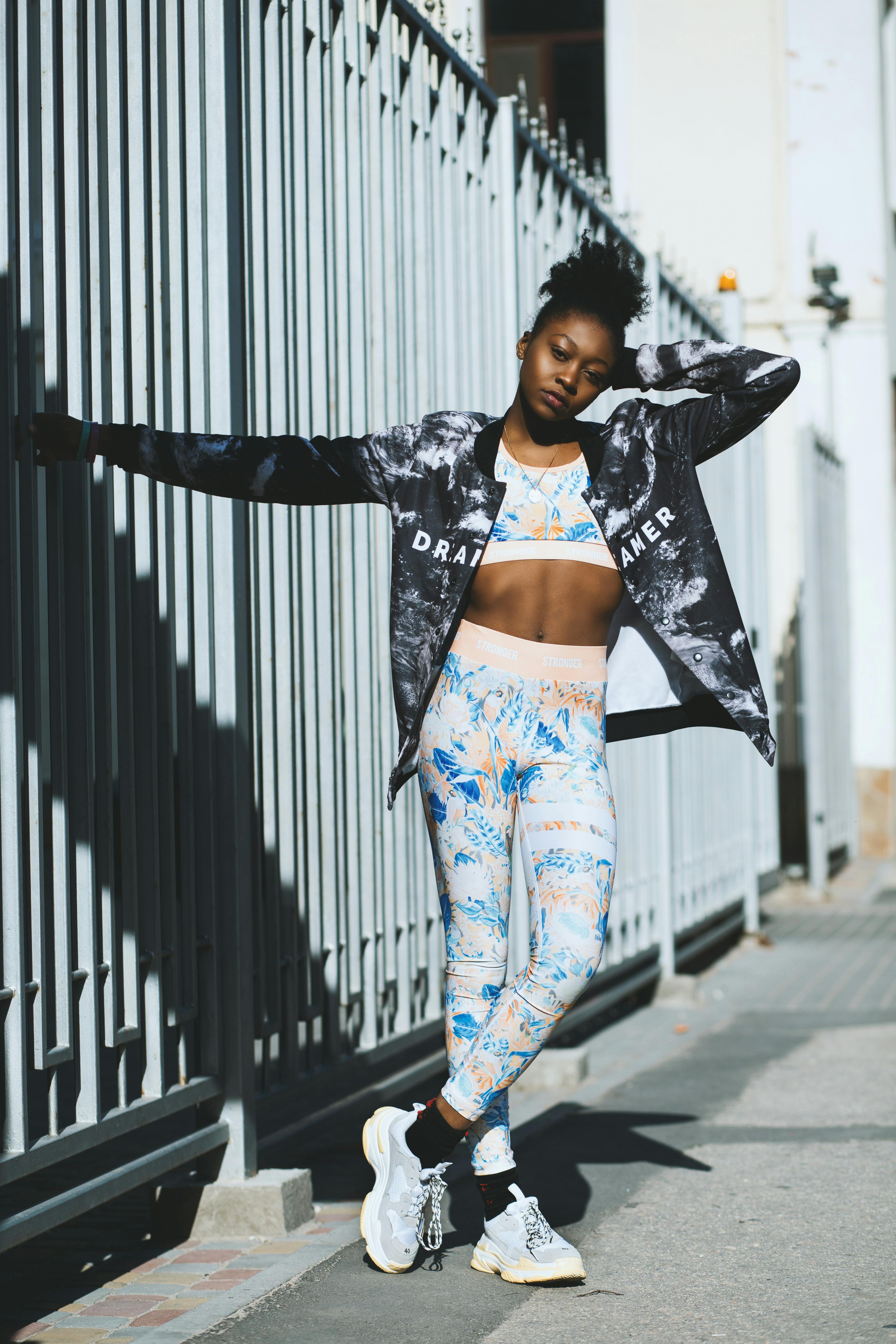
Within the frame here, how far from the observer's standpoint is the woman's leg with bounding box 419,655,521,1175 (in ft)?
11.8

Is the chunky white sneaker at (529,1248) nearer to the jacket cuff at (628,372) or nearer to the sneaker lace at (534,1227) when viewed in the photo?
the sneaker lace at (534,1227)

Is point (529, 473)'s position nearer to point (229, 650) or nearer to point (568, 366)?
point (568, 366)

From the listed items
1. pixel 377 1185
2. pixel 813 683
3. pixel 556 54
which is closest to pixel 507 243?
pixel 377 1185

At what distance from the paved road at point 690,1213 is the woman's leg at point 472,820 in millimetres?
457

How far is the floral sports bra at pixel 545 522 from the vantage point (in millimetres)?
3604

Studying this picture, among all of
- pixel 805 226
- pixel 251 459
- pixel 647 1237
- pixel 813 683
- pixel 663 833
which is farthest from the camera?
pixel 805 226

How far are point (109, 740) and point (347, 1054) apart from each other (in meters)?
1.59

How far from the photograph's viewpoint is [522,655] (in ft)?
11.8

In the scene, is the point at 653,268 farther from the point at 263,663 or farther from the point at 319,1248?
the point at 319,1248

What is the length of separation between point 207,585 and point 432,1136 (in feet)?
4.59

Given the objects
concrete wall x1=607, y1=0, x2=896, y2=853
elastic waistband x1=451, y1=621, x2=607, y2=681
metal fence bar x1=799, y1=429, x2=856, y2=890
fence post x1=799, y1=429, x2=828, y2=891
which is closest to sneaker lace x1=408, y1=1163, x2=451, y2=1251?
elastic waistband x1=451, y1=621, x2=607, y2=681

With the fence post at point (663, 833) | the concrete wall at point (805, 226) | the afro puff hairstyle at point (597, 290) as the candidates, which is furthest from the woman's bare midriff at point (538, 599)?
the concrete wall at point (805, 226)

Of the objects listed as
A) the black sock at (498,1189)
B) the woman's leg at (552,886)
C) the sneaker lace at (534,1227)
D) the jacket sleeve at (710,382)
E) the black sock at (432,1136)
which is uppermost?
the jacket sleeve at (710,382)

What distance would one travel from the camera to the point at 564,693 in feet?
11.9
